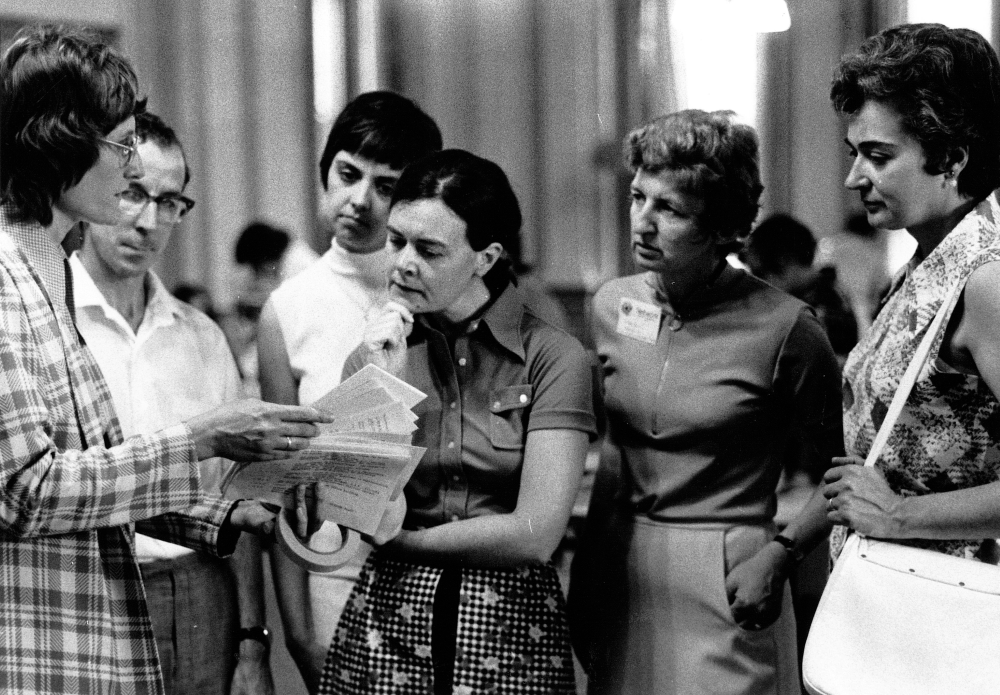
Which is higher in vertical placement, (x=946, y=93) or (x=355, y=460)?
(x=946, y=93)

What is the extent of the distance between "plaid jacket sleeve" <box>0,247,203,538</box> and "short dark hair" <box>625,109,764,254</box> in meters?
1.09

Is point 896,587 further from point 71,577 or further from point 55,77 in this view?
point 55,77

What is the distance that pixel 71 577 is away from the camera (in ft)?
5.75

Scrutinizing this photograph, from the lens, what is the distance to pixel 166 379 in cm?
249

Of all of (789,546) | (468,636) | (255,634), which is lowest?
(255,634)

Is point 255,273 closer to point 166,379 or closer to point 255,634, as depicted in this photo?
point 166,379

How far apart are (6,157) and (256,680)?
1.34 m

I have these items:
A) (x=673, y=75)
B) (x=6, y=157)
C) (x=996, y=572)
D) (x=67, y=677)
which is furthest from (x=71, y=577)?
(x=673, y=75)

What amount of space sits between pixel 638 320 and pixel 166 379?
1.05 m

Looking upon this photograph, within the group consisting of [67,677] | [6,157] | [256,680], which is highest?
[6,157]

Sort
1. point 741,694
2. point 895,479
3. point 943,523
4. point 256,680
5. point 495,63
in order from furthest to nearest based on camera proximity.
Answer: point 495,63
point 256,680
point 741,694
point 895,479
point 943,523

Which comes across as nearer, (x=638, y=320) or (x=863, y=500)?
(x=863, y=500)

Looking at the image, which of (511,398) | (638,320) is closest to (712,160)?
(638,320)

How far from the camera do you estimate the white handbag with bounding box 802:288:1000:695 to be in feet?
5.43
